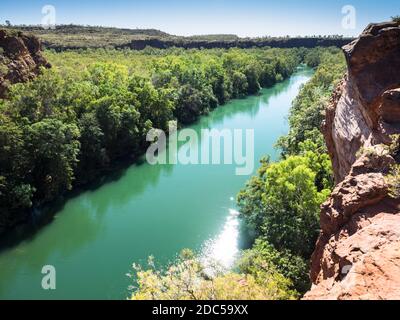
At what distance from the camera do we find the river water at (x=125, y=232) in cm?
2327

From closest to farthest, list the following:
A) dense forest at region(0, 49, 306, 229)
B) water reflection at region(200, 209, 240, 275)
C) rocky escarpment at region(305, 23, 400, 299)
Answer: rocky escarpment at region(305, 23, 400, 299)
water reflection at region(200, 209, 240, 275)
dense forest at region(0, 49, 306, 229)

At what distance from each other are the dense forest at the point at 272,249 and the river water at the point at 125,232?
77.5 inches

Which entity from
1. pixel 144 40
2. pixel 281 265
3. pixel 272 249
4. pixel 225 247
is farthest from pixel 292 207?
pixel 144 40

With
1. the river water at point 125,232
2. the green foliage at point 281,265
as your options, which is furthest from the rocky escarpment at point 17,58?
the green foliage at point 281,265

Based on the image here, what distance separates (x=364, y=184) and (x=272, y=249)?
31.7 feet

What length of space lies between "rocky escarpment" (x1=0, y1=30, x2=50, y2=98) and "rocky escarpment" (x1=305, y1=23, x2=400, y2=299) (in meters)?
33.1

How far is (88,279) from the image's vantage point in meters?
23.2

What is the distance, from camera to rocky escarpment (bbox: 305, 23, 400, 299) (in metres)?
Result: 9.07

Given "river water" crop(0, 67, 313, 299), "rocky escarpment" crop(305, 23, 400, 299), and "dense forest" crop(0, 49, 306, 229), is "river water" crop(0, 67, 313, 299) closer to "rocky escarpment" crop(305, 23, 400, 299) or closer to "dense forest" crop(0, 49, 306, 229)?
"dense forest" crop(0, 49, 306, 229)

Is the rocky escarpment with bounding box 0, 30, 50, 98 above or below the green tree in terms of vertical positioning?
above

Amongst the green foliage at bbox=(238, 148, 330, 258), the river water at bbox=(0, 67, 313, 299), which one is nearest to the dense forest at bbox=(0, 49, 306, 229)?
the river water at bbox=(0, 67, 313, 299)

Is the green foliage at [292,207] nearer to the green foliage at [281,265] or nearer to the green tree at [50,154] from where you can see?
the green foliage at [281,265]
